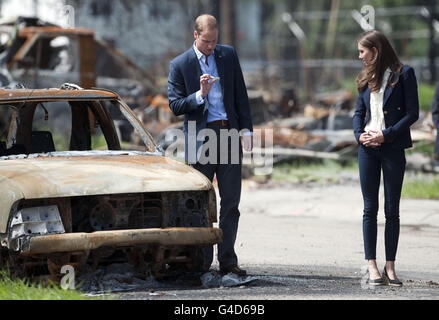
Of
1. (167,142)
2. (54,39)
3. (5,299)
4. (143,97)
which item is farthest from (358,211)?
(54,39)

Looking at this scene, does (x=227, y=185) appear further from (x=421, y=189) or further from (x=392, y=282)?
(x=421, y=189)

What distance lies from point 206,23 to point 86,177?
1658 millimetres

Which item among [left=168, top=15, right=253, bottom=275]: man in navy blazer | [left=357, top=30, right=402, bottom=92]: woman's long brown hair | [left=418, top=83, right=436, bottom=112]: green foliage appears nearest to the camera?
[left=357, top=30, right=402, bottom=92]: woman's long brown hair

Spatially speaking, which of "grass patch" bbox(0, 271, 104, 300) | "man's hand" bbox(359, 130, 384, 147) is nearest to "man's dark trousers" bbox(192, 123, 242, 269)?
"man's hand" bbox(359, 130, 384, 147)

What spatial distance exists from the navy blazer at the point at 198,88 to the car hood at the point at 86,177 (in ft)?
1.48

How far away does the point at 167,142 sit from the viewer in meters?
18.3

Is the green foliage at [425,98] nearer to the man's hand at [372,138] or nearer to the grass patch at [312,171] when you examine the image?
the grass patch at [312,171]

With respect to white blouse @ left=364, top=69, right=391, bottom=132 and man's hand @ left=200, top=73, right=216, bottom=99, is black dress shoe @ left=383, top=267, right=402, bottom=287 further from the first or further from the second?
man's hand @ left=200, top=73, right=216, bottom=99

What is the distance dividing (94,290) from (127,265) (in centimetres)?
35

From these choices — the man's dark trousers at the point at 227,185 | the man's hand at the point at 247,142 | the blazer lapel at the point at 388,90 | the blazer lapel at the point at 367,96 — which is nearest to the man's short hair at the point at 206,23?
the man's dark trousers at the point at 227,185

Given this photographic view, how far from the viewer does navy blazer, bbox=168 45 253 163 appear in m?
8.10

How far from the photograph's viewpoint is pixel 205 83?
25.6 feet

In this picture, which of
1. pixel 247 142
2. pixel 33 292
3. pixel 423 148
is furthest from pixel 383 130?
pixel 423 148

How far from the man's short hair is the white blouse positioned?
1.36 m
